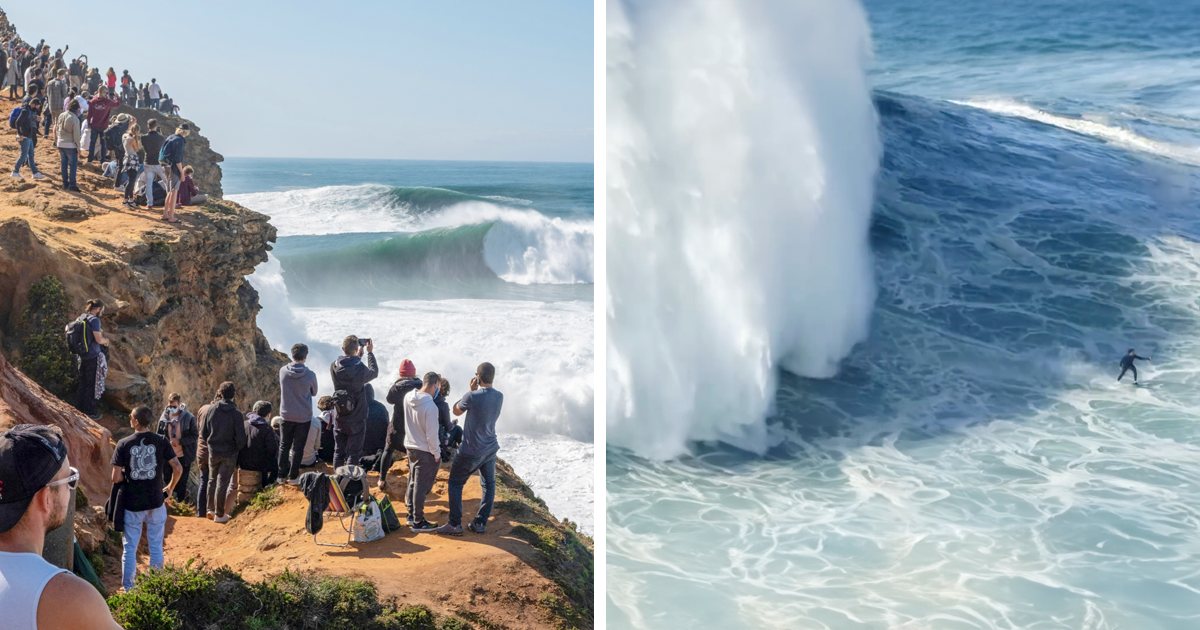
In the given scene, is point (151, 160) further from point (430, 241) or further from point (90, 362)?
point (430, 241)

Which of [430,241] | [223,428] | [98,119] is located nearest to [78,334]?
[223,428]

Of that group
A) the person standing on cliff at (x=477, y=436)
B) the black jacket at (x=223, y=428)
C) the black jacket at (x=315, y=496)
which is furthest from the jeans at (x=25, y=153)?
the person standing on cliff at (x=477, y=436)

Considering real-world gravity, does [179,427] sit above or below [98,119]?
below

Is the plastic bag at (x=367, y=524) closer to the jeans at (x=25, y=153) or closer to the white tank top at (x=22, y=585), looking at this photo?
the white tank top at (x=22, y=585)

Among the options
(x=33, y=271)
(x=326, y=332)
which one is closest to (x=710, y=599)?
(x=33, y=271)

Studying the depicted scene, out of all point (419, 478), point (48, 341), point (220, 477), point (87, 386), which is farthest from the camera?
point (48, 341)

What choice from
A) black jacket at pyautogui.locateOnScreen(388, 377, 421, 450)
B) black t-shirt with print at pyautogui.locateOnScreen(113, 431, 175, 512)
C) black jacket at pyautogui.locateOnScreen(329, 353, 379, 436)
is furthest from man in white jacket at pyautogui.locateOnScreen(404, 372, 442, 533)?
black t-shirt with print at pyautogui.locateOnScreen(113, 431, 175, 512)
